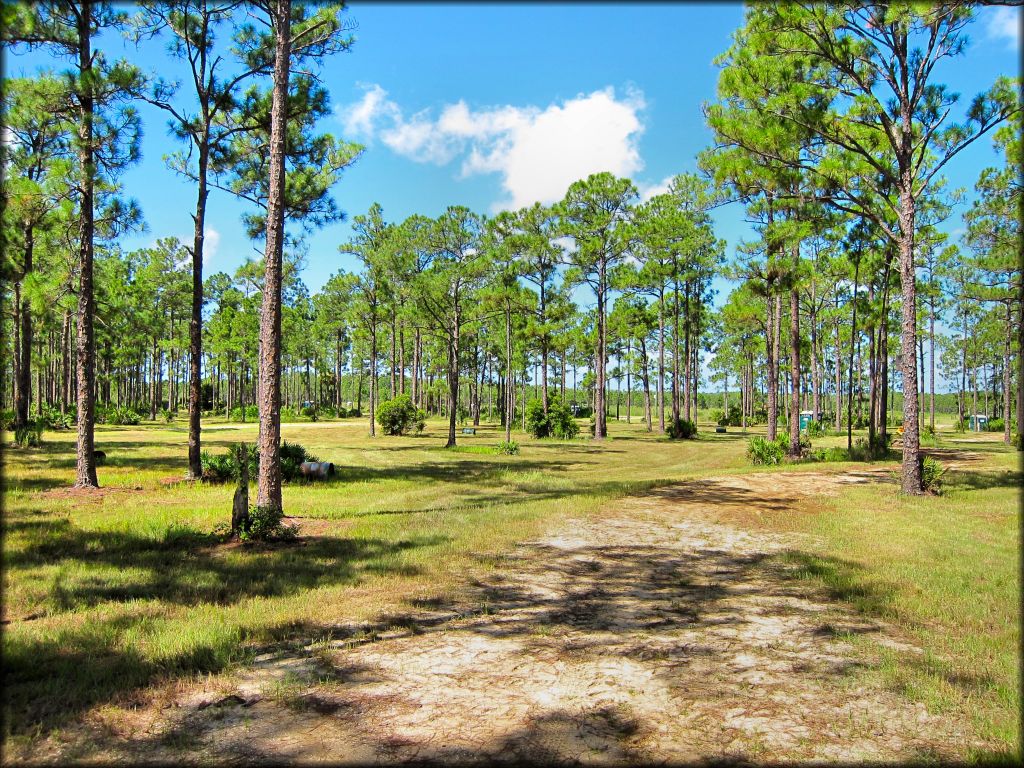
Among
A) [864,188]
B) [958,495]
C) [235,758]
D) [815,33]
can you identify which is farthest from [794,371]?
[235,758]

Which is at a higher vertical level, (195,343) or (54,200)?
(54,200)

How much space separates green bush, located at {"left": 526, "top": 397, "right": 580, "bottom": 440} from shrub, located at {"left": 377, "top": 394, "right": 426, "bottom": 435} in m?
7.48

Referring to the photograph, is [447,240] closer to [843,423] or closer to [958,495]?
[958,495]

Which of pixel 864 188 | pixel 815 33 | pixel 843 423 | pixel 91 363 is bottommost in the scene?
pixel 843 423

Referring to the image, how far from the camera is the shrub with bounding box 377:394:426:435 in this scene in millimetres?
33562

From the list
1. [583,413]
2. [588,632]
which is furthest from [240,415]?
[588,632]

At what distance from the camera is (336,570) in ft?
22.0

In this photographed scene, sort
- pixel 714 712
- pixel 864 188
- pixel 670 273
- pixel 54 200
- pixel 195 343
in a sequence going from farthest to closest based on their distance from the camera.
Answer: pixel 670 273
pixel 864 188
pixel 195 343
pixel 54 200
pixel 714 712

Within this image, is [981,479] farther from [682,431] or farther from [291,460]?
[682,431]

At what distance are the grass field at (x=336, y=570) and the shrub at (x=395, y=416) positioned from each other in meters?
18.7

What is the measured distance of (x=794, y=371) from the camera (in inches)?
746

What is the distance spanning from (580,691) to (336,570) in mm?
3873

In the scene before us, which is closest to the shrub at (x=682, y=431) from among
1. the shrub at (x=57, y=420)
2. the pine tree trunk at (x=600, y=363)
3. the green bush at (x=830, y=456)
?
the pine tree trunk at (x=600, y=363)

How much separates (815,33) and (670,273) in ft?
75.3
